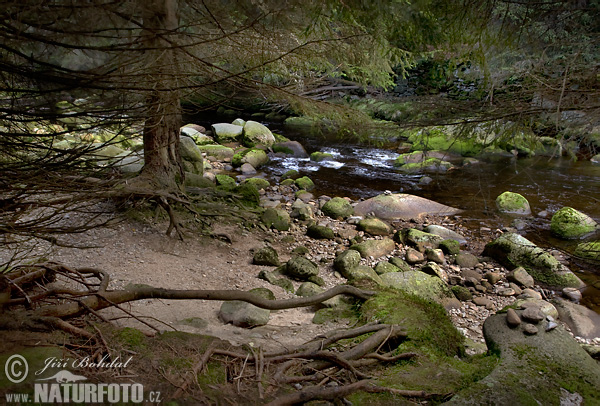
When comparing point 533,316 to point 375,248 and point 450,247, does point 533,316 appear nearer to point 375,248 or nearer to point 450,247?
point 375,248

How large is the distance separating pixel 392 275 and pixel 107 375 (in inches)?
198

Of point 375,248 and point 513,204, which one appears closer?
point 375,248

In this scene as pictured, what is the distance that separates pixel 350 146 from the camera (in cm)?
1727

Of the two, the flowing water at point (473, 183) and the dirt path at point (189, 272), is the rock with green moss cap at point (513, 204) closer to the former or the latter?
the flowing water at point (473, 183)

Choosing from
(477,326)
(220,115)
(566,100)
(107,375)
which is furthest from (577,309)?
(220,115)

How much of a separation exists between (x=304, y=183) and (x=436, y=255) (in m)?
5.02

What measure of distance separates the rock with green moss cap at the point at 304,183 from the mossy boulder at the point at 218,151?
13.5ft

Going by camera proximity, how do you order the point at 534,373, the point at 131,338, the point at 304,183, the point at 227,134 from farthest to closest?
the point at 227,134
the point at 304,183
the point at 534,373
the point at 131,338

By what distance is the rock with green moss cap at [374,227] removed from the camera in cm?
916

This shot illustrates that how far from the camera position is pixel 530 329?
364 cm

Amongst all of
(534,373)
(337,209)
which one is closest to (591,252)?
(534,373)

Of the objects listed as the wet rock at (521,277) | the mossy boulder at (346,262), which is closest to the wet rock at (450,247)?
the wet rock at (521,277)

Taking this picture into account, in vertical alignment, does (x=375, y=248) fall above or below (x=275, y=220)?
below

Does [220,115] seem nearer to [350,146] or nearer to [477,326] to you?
[350,146]
